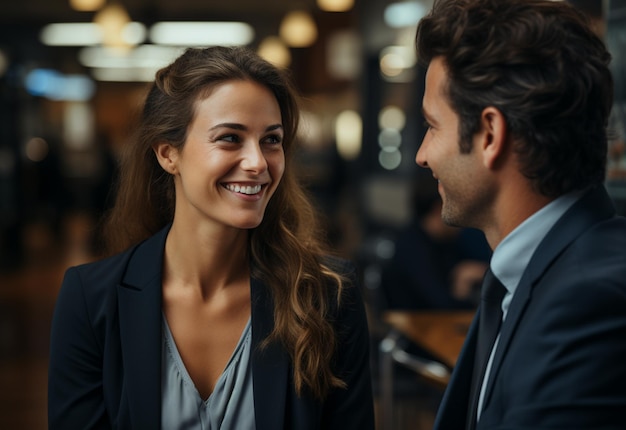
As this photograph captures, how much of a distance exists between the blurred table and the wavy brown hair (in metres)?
0.90

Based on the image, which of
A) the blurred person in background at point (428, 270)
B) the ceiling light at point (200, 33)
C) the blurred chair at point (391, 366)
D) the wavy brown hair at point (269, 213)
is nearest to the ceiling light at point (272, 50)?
the ceiling light at point (200, 33)

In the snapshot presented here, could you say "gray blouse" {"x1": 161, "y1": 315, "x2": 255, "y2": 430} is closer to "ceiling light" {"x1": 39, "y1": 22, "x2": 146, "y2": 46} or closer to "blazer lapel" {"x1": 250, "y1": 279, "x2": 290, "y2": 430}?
"blazer lapel" {"x1": 250, "y1": 279, "x2": 290, "y2": 430}

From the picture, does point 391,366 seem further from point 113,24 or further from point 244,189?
point 113,24

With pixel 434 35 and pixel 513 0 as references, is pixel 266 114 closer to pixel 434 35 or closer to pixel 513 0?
pixel 434 35

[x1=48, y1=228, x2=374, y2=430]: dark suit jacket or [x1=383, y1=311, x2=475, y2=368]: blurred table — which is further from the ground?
[x1=48, y1=228, x2=374, y2=430]: dark suit jacket

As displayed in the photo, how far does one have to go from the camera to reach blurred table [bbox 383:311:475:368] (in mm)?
3068

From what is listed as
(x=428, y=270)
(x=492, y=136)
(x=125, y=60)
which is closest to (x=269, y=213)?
(x=492, y=136)

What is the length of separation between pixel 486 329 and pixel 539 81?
1.67ft

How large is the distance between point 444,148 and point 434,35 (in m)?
0.20

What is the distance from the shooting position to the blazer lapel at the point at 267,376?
6.48 feet

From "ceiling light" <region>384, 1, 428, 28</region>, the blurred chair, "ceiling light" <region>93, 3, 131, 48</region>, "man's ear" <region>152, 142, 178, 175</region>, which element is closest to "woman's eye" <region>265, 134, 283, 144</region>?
"man's ear" <region>152, 142, 178, 175</region>

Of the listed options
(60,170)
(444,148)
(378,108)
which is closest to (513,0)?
(444,148)

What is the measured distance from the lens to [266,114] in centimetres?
203

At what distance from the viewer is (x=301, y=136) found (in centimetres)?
234
